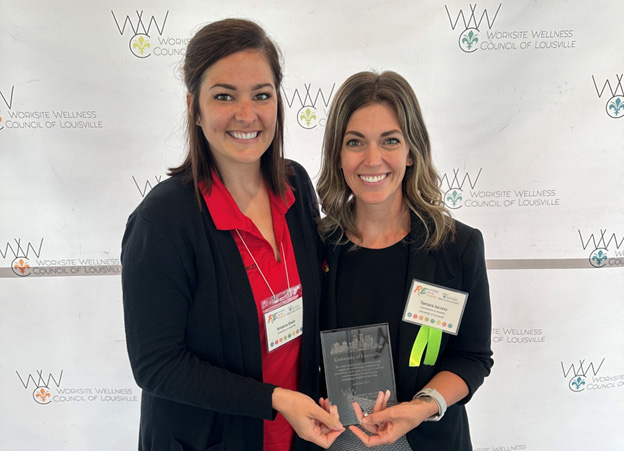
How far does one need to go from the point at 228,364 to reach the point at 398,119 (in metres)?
0.90

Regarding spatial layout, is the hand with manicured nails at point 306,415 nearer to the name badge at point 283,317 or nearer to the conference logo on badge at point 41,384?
the name badge at point 283,317

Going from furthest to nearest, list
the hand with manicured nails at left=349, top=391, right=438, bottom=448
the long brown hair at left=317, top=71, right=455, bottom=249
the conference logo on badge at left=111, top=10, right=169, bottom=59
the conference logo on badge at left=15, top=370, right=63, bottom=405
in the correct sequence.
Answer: the conference logo on badge at left=15, top=370, right=63, bottom=405
the conference logo on badge at left=111, top=10, right=169, bottom=59
the long brown hair at left=317, top=71, right=455, bottom=249
the hand with manicured nails at left=349, top=391, right=438, bottom=448

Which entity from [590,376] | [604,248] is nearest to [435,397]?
[604,248]

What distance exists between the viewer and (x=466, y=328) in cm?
136

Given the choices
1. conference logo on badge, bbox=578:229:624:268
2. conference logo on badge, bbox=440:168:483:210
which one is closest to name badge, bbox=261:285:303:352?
conference logo on badge, bbox=440:168:483:210

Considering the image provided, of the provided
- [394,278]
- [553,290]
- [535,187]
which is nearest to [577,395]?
[553,290]

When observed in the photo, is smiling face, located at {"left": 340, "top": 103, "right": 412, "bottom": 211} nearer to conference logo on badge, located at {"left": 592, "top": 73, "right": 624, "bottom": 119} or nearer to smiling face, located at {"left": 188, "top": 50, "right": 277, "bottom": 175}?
smiling face, located at {"left": 188, "top": 50, "right": 277, "bottom": 175}

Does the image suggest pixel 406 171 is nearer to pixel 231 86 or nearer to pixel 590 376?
pixel 231 86

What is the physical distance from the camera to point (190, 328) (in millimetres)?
1195

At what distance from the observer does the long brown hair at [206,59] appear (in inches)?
45.0

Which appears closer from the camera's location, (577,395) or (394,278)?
(394,278)

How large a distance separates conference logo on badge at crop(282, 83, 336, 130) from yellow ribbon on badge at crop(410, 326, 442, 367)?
133 cm

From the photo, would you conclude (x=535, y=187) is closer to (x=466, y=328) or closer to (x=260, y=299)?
(x=466, y=328)

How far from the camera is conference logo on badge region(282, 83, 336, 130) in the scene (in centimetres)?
222
